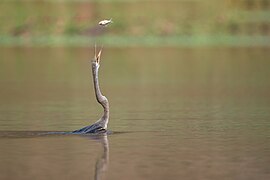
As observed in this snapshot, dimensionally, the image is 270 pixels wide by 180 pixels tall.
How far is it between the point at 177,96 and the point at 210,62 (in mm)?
11248

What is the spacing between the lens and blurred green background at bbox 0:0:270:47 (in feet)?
140

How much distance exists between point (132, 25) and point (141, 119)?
85.6 ft

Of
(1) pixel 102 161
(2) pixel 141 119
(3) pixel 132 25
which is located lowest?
(3) pixel 132 25

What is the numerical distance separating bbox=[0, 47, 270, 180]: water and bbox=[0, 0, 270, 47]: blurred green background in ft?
26.6

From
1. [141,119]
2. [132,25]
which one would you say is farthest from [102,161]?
[132,25]

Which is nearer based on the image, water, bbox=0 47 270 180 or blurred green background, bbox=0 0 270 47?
water, bbox=0 47 270 180

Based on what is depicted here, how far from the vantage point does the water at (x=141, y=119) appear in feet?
42.7

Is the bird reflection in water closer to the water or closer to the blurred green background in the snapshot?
the water

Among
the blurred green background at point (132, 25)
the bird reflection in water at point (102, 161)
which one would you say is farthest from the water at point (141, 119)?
the blurred green background at point (132, 25)

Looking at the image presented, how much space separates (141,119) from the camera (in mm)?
18141

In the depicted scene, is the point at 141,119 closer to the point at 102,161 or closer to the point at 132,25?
the point at 102,161

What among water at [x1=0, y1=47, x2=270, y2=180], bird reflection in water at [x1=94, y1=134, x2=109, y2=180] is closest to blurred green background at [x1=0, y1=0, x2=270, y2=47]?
water at [x1=0, y1=47, x2=270, y2=180]

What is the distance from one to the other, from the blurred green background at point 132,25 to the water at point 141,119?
8122 millimetres

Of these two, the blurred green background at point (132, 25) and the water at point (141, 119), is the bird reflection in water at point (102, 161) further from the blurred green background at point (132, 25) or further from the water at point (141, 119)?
the blurred green background at point (132, 25)
